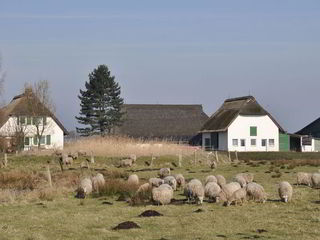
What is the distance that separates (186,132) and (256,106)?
46.1 feet

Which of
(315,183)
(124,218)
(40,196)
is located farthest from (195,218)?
(315,183)

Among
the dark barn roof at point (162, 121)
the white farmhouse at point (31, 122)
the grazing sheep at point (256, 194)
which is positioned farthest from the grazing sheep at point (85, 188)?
the dark barn roof at point (162, 121)

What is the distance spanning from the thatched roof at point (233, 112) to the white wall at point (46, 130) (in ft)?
67.5

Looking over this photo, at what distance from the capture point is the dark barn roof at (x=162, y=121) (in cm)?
9950

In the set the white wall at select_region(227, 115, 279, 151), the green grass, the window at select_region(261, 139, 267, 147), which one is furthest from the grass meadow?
the window at select_region(261, 139, 267, 147)

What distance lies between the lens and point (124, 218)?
2081 cm

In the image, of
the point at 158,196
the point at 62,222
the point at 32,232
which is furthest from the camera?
the point at 158,196

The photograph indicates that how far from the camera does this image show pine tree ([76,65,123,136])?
98625mm

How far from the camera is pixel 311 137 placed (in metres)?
89.5

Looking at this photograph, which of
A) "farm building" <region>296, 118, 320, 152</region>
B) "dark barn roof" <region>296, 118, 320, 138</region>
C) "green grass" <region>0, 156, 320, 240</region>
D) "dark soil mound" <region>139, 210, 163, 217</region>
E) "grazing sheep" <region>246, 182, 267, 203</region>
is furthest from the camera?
"dark barn roof" <region>296, 118, 320, 138</region>

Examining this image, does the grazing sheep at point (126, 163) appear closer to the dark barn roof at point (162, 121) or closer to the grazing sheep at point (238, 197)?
the grazing sheep at point (238, 197)

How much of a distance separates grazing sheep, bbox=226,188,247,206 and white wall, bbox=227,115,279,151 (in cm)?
6305

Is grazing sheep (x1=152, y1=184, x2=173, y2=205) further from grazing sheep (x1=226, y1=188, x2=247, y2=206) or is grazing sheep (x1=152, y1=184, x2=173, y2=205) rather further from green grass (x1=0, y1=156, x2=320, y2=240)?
grazing sheep (x1=226, y1=188, x2=247, y2=206)

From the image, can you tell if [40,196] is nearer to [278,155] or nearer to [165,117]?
[278,155]
